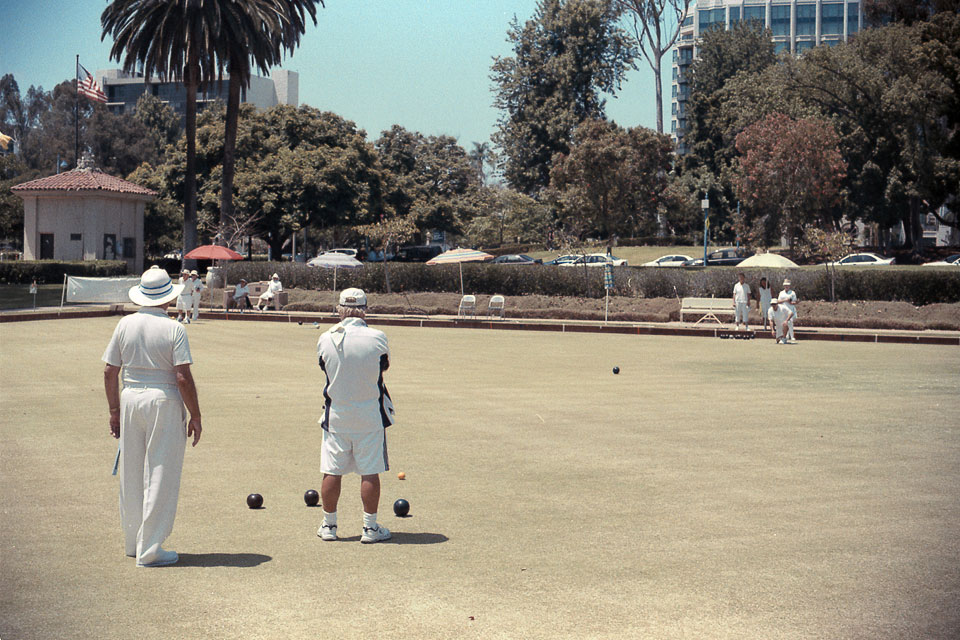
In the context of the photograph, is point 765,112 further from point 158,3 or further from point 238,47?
point 158,3

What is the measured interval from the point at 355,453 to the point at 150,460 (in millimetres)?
1314

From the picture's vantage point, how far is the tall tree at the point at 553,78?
70312 mm

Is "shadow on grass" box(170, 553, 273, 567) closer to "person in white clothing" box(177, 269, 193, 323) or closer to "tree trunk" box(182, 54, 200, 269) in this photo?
"person in white clothing" box(177, 269, 193, 323)

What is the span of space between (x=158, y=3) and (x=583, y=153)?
22372 millimetres

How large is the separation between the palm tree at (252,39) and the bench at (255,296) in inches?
371

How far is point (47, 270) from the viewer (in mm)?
46781

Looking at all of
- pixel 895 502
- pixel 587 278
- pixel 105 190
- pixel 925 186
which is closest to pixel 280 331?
pixel 587 278

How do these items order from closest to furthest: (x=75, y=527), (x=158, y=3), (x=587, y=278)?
1. (x=75, y=527)
2. (x=587, y=278)
3. (x=158, y=3)

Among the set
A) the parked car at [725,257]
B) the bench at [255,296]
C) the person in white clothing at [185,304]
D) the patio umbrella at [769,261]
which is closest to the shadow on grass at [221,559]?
the person in white clothing at [185,304]

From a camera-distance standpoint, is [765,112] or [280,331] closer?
[280,331]

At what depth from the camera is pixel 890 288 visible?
110 ft

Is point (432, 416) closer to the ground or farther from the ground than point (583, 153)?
closer to the ground

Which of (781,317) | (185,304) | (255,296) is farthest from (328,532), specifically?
(255,296)

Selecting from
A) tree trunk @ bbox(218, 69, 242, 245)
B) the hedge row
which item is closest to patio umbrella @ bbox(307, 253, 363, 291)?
the hedge row
